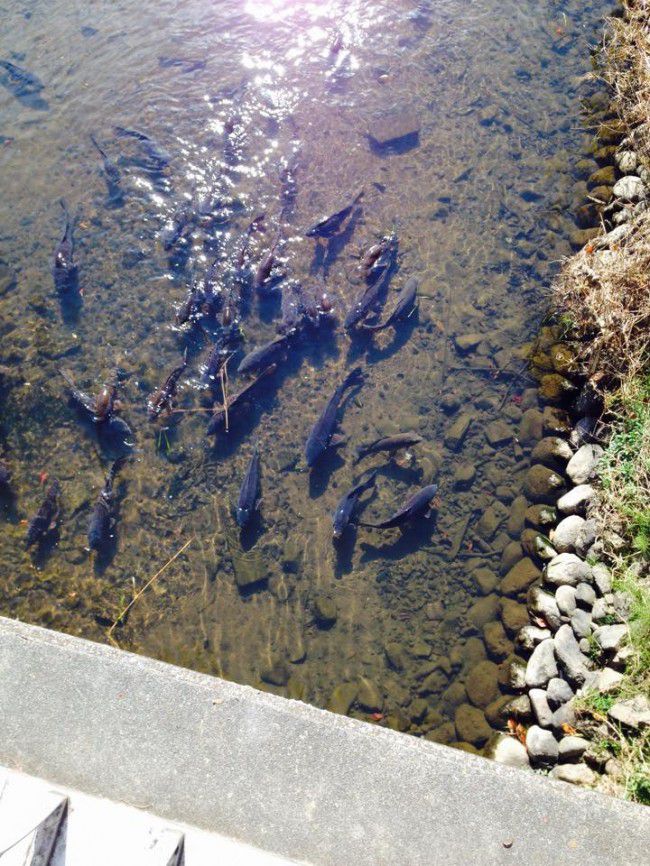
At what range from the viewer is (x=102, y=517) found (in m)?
7.24

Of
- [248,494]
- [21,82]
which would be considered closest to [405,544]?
[248,494]

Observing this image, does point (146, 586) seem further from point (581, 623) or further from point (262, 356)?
point (581, 623)

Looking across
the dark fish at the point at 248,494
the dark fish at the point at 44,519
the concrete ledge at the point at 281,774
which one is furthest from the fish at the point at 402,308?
the concrete ledge at the point at 281,774

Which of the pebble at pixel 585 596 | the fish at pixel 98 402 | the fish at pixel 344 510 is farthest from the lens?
the fish at pixel 98 402

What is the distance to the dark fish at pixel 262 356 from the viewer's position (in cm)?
805

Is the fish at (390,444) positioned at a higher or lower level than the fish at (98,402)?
lower

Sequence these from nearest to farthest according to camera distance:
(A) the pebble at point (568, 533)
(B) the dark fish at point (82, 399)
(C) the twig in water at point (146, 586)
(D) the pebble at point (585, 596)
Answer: (D) the pebble at point (585, 596) → (A) the pebble at point (568, 533) → (C) the twig in water at point (146, 586) → (B) the dark fish at point (82, 399)

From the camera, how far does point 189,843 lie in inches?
157

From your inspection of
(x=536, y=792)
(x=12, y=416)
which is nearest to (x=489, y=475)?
(x=536, y=792)

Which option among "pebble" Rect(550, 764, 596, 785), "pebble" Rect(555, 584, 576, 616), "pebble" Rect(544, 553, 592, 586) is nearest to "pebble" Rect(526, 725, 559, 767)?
"pebble" Rect(550, 764, 596, 785)

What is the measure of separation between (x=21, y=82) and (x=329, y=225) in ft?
21.6

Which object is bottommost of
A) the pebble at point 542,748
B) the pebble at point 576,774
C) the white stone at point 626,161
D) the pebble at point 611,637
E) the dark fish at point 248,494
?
the pebble at point 542,748

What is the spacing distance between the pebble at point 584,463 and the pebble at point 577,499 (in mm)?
106

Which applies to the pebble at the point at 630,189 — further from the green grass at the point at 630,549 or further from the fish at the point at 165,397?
the fish at the point at 165,397
